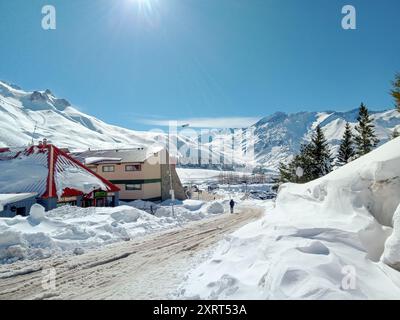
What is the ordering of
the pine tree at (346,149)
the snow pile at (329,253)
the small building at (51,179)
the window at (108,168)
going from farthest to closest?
the pine tree at (346,149), the window at (108,168), the small building at (51,179), the snow pile at (329,253)

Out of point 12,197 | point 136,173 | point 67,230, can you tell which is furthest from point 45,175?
point 136,173

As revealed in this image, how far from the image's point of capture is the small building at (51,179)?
966 inches

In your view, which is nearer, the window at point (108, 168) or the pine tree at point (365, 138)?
the window at point (108, 168)

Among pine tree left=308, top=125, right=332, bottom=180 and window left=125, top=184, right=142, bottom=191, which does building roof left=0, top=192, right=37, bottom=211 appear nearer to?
window left=125, top=184, right=142, bottom=191

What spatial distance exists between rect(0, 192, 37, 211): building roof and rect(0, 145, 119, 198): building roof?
4.02 ft

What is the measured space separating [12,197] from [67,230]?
26.3ft

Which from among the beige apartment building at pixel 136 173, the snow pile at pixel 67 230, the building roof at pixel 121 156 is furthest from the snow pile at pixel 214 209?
the building roof at pixel 121 156

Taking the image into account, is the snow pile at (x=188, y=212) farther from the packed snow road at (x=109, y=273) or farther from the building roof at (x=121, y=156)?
the packed snow road at (x=109, y=273)

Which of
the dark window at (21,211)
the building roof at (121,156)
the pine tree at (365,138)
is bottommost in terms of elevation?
the dark window at (21,211)

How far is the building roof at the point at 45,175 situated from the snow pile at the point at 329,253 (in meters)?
19.8

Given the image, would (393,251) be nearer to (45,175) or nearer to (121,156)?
(45,175)

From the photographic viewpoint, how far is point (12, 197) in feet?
70.5

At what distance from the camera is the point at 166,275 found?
415 inches
